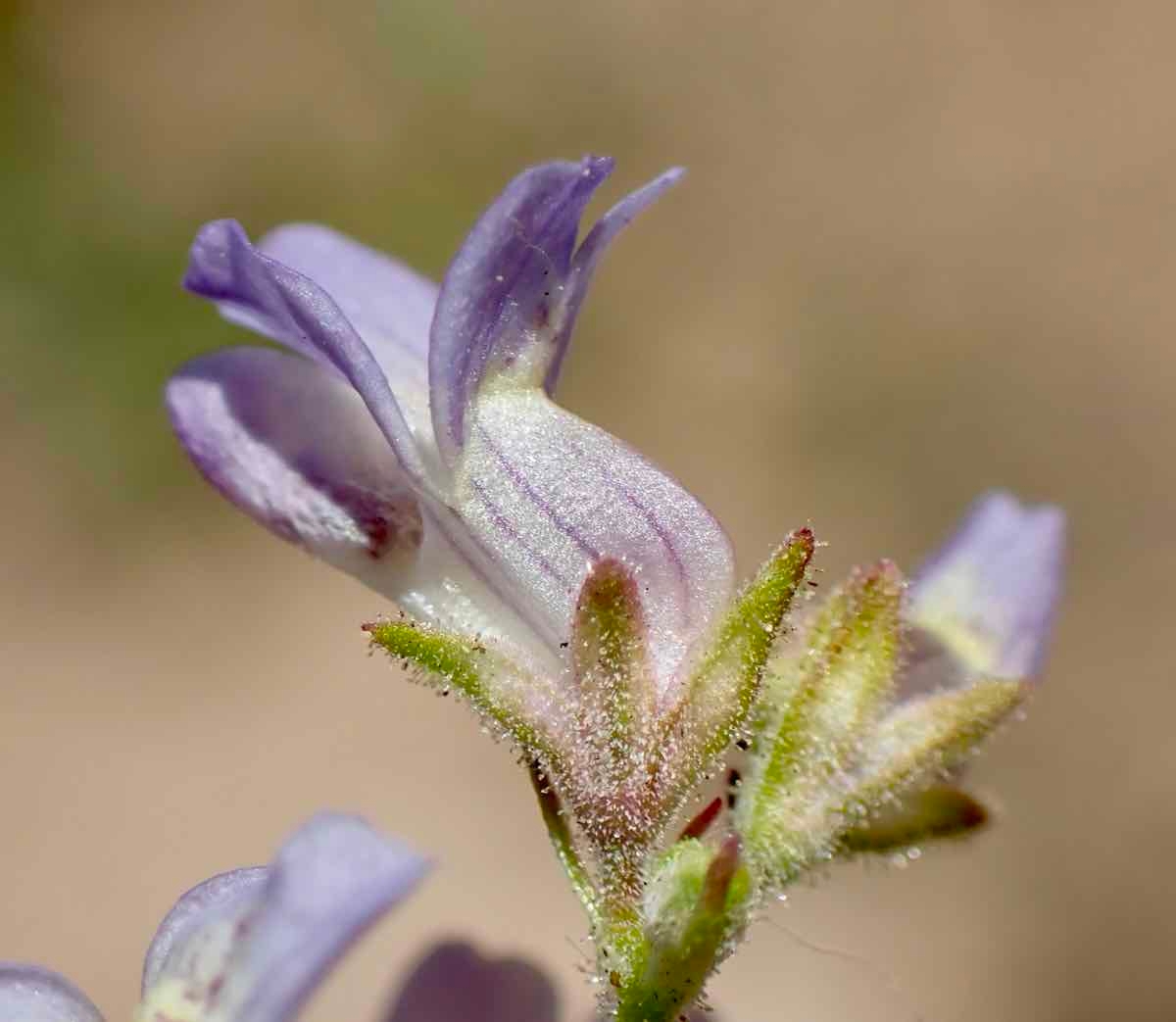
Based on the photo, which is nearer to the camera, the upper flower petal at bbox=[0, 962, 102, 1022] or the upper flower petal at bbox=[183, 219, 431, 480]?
the upper flower petal at bbox=[0, 962, 102, 1022]

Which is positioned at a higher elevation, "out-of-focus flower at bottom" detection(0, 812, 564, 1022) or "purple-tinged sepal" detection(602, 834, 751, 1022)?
"purple-tinged sepal" detection(602, 834, 751, 1022)

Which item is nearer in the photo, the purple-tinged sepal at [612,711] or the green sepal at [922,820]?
the purple-tinged sepal at [612,711]

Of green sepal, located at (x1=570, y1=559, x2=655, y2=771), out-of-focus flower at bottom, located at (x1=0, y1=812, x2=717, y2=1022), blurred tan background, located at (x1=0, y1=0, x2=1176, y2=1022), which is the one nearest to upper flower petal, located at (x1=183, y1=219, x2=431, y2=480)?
green sepal, located at (x1=570, y1=559, x2=655, y2=771)

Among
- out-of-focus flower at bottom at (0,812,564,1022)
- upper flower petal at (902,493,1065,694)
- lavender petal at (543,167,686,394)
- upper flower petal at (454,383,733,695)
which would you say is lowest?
out-of-focus flower at bottom at (0,812,564,1022)

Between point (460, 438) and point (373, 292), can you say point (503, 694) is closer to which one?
point (460, 438)

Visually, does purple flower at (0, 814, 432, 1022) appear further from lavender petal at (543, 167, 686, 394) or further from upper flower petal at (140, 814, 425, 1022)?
lavender petal at (543, 167, 686, 394)

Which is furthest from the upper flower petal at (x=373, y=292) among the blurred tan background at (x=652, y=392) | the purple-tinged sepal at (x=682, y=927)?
the blurred tan background at (x=652, y=392)

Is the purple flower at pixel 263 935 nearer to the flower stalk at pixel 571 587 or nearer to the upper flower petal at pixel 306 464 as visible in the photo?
the flower stalk at pixel 571 587
